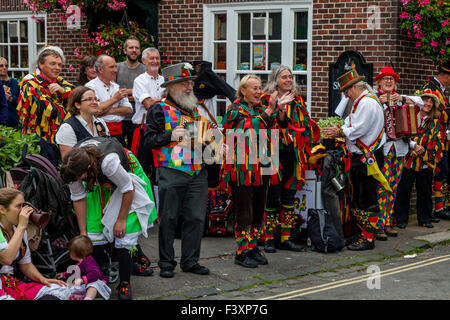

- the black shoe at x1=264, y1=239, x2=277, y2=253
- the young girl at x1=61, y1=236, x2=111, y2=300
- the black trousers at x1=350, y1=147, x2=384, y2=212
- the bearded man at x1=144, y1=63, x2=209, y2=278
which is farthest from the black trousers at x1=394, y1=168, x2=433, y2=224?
the young girl at x1=61, y1=236, x2=111, y2=300

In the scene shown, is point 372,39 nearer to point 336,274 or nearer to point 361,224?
point 361,224

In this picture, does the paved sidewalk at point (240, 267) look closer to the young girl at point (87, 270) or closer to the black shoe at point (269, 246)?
the black shoe at point (269, 246)

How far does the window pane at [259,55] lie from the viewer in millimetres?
10250

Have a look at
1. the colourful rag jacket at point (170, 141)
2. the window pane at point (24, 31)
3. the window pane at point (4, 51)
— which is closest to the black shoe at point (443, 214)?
the colourful rag jacket at point (170, 141)

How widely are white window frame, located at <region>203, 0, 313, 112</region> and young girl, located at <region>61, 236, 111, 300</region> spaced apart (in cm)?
533

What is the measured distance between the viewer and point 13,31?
1309 centimetres

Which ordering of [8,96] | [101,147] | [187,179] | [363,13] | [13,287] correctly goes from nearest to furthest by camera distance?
[13,287]
[101,147]
[187,179]
[8,96]
[363,13]

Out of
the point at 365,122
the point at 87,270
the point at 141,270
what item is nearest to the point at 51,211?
the point at 87,270

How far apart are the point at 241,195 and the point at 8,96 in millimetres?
3875

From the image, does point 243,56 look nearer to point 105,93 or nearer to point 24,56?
point 105,93

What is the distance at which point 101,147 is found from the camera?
530 cm

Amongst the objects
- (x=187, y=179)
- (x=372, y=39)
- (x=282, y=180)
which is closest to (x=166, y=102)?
(x=187, y=179)

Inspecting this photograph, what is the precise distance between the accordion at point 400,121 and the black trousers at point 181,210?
274cm

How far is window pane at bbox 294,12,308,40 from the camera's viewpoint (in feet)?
32.4
